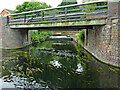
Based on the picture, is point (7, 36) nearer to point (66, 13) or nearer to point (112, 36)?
point (66, 13)

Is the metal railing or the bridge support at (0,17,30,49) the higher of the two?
the metal railing

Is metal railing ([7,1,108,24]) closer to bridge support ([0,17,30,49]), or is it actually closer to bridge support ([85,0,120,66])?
bridge support ([85,0,120,66])

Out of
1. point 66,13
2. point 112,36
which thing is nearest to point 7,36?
point 66,13

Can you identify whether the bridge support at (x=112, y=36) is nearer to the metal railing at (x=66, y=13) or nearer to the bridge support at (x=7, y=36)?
the metal railing at (x=66, y=13)

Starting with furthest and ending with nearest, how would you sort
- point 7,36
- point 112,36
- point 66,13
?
point 7,36
point 66,13
point 112,36

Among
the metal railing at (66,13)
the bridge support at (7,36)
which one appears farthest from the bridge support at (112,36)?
the bridge support at (7,36)

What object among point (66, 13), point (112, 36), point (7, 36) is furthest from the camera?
point (7, 36)

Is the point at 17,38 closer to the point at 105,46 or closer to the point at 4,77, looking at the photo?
the point at 4,77

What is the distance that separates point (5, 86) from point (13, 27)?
26.9 feet

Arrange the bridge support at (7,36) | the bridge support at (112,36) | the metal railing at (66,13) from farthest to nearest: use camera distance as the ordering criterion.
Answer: the bridge support at (7,36) < the metal railing at (66,13) < the bridge support at (112,36)

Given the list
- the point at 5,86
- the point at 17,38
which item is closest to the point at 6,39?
the point at 17,38

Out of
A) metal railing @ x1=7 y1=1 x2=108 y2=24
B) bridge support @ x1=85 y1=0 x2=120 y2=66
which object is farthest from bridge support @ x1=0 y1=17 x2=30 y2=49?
bridge support @ x1=85 y1=0 x2=120 y2=66

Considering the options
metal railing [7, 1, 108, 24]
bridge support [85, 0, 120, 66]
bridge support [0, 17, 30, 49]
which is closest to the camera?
bridge support [85, 0, 120, 66]

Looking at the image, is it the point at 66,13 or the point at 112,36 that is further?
the point at 66,13
